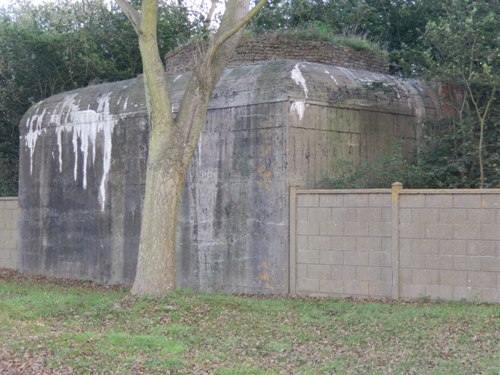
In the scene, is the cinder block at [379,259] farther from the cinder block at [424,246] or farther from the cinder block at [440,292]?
the cinder block at [440,292]

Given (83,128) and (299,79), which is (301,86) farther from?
(83,128)

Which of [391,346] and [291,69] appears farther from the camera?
[291,69]

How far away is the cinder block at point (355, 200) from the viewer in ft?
41.9

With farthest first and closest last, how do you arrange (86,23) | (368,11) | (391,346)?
(86,23), (368,11), (391,346)

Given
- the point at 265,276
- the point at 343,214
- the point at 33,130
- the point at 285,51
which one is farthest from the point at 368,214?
the point at 33,130

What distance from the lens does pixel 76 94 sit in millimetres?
17953

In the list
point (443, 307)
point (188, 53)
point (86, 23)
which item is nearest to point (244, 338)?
point (443, 307)

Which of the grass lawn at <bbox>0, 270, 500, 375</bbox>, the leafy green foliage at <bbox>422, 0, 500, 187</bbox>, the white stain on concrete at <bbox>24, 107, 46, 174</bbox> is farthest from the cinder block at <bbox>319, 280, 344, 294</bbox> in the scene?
the white stain on concrete at <bbox>24, 107, 46, 174</bbox>

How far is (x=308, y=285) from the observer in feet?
43.4

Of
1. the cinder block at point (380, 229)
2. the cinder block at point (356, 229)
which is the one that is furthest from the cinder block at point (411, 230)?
the cinder block at point (356, 229)

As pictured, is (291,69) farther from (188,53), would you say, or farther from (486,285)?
(486,285)

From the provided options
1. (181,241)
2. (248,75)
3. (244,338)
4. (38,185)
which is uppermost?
(248,75)

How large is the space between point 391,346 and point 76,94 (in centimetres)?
1092

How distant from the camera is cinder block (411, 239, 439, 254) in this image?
12.0m
